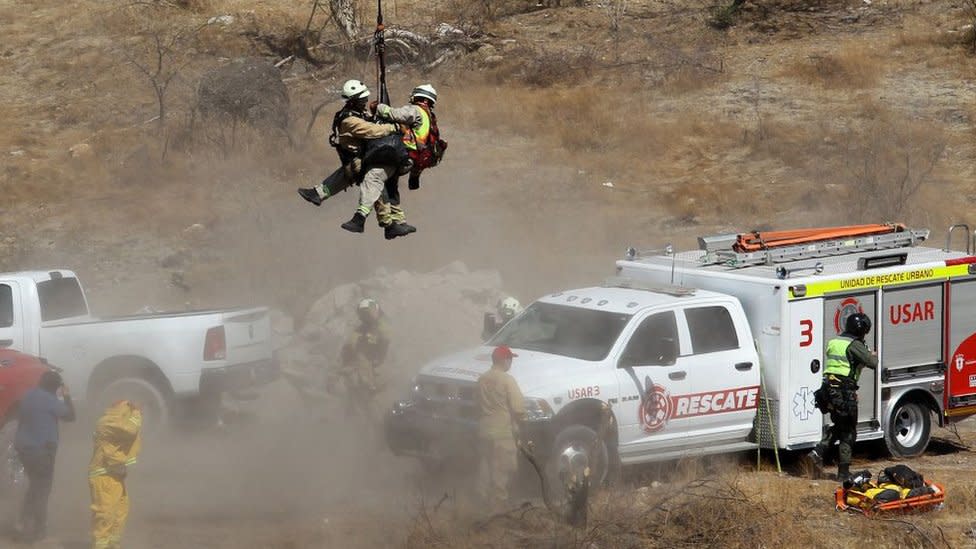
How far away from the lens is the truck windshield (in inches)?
461

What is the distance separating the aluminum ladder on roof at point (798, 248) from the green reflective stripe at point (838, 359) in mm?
1389

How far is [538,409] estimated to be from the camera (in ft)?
35.7

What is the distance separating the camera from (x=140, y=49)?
32.8 meters

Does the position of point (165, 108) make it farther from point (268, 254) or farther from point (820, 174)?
point (820, 174)

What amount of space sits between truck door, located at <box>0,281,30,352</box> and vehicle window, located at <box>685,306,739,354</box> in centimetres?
736

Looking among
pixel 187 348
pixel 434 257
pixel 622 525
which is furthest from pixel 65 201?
pixel 622 525

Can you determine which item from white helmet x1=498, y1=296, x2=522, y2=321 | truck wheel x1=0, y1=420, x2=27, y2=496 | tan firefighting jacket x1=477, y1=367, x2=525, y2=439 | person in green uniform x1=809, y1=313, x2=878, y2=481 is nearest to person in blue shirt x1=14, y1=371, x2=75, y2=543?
truck wheel x1=0, y1=420, x2=27, y2=496

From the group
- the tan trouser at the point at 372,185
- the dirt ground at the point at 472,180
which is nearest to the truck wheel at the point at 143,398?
the dirt ground at the point at 472,180

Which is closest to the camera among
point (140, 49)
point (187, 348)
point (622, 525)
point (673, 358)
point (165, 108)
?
point (622, 525)

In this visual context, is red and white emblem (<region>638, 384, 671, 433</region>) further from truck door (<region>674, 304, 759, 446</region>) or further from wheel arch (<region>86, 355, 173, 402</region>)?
wheel arch (<region>86, 355, 173, 402</region>)

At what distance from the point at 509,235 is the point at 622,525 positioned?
1267 cm

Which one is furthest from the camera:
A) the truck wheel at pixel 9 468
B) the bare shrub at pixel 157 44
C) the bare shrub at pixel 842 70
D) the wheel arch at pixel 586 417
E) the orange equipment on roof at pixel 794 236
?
the bare shrub at pixel 157 44

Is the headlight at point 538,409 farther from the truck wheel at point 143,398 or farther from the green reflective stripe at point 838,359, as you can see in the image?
the truck wheel at point 143,398

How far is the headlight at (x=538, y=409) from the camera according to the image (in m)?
10.9
